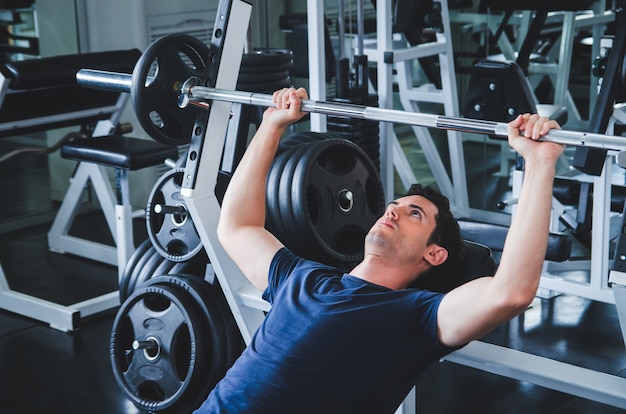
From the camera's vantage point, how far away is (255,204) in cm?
218

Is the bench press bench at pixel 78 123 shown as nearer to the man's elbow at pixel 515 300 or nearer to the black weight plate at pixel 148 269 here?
the black weight plate at pixel 148 269

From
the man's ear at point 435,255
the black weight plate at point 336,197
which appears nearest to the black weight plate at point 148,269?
the black weight plate at point 336,197

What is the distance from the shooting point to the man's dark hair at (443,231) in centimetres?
201

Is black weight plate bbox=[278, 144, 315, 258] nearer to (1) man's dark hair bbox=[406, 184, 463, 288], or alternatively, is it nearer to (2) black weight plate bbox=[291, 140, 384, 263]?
(2) black weight plate bbox=[291, 140, 384, 263]

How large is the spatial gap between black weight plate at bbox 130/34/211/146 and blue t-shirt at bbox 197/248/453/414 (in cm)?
68

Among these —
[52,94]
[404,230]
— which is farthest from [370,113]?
[52,94]

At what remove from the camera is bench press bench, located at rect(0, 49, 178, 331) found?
11.8 ft

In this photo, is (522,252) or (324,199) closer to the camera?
(522,252)

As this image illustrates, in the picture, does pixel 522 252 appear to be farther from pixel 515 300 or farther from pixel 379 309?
pixel 379 309

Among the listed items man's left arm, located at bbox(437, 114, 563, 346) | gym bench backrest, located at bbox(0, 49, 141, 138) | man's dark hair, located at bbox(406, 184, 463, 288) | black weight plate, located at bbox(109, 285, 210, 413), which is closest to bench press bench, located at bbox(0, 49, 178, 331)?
gym bench backrest, located at bbox(0, 49, 141, 138)

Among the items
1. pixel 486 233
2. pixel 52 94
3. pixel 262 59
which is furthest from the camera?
pixel 52 94

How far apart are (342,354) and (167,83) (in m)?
0.88

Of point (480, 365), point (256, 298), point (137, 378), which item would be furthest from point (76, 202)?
point (480, 365)

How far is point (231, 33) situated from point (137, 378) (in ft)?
3.42
